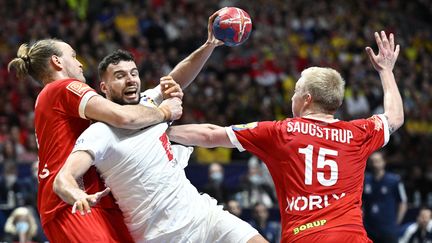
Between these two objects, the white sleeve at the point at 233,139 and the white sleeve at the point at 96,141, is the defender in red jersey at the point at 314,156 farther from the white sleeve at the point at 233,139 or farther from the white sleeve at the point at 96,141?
the white sleeve at the point at 96,141

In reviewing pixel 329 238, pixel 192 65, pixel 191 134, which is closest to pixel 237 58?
pixel 192 65

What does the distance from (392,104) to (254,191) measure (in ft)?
26.4

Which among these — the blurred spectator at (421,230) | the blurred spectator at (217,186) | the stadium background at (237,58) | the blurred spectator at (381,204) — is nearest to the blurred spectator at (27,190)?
the stadium background at (237,58)

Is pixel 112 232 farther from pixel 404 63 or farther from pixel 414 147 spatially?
pixel 404 63

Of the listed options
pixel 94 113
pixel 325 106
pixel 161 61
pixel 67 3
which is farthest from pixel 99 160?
pixel 67 3

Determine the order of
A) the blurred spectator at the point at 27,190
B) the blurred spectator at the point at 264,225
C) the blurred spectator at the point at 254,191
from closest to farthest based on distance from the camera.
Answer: the blurred spectator at the point at 264,225 → the blurred spectator at the point at 27,190 → the blurred spectator at the point at 254,191

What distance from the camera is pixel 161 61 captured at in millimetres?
18203

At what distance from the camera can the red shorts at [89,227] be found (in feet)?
17.8

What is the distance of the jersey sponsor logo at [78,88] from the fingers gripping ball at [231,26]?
1.24 m

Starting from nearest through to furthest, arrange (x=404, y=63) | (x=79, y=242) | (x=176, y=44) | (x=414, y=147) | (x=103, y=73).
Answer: (x=79, y=242), (x=103, y=73), (x=414, y=147), (x=176, y=44), (x=404, y=63)

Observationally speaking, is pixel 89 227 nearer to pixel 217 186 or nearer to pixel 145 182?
pixel 145 182

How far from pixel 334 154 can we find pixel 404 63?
16.2 meters

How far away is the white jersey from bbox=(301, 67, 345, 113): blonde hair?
1.09 metres

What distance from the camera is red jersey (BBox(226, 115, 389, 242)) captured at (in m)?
5.36
